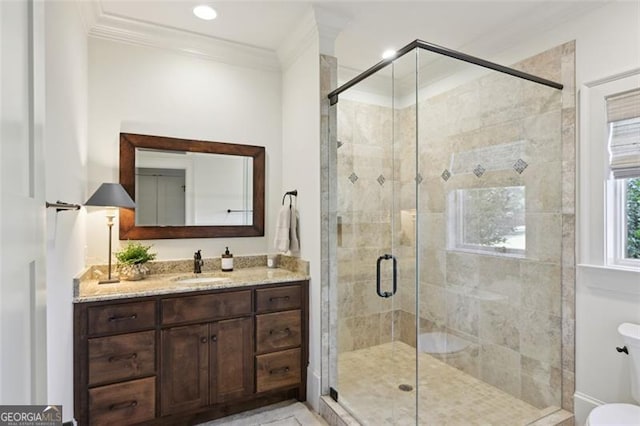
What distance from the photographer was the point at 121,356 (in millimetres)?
2004

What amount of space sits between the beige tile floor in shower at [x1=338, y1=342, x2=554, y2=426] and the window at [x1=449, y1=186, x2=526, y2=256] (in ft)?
3.23

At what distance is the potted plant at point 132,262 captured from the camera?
7.79 ft

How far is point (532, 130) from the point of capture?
2.40 m

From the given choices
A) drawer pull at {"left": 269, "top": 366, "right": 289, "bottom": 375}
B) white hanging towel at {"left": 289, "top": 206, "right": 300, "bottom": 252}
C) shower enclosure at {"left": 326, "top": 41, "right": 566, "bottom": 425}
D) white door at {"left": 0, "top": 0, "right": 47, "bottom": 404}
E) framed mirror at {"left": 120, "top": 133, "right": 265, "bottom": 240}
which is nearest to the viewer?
white door at {"left": 0, "top": 0, "right": 47, "bottom": 404}

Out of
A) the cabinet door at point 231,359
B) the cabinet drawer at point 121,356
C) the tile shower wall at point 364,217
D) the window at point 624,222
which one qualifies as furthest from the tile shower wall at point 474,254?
the cabinet drawer at point 121,356

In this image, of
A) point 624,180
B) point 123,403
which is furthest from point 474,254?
point 123,403

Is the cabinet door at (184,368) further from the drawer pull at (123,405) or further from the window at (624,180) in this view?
the window at (624,180)

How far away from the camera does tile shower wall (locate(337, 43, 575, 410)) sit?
2.26 metres

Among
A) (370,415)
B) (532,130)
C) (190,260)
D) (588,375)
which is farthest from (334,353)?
(532,130)

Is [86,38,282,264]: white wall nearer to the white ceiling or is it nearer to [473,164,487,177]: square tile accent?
the white ceiling

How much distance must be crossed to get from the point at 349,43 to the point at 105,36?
6.01ft

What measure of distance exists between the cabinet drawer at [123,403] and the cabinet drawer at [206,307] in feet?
1.30

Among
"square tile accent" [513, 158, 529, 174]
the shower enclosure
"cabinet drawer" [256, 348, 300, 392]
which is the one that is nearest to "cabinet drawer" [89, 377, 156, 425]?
"cabinet drawer" [256, 348, 300, 392]

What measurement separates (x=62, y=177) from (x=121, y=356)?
3.51ft
